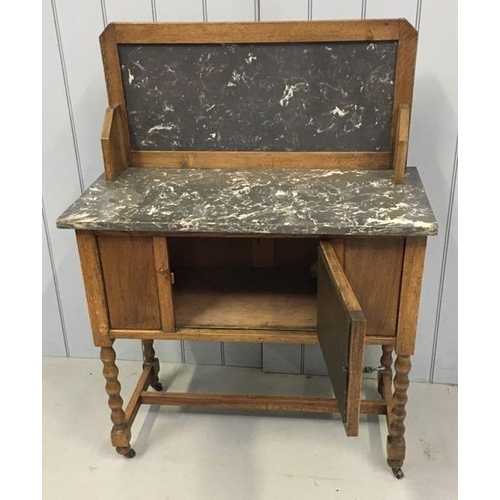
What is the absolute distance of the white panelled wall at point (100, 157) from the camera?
1.83 m

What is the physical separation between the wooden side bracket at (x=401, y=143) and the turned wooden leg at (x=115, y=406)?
101 centimetres

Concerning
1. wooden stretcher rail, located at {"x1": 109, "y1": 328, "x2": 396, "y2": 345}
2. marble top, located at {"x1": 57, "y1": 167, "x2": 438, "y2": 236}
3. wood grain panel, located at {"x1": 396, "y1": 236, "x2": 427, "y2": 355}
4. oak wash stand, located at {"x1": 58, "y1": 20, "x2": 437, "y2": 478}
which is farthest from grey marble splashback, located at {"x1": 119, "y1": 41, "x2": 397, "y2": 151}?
wooden stretcher rail, located at {"x1": 109, "y1": 328, "x2": 396, "y2": 345}

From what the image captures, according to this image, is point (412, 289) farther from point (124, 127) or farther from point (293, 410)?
point (124, 127)

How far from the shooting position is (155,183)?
1740 mm

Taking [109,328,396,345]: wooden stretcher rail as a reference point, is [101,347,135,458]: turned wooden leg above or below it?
below

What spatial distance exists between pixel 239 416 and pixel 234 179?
0.91 meters

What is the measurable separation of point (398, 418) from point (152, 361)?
0.96m

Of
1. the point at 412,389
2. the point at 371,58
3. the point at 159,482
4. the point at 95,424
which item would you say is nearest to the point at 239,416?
the point at 159,482

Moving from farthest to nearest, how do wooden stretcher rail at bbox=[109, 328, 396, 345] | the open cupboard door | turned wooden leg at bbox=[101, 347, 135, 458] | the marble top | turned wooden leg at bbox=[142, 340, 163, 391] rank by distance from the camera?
turned wooden leg at bbox=[142, 340, 163, 391]
turned wooden leg at bbox=[101, 347, 135, 458]
wooden stretcher rail at bbox=[109, 328, 396, 345]
the marble top
the open cupboard door

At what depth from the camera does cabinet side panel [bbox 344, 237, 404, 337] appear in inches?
59.4

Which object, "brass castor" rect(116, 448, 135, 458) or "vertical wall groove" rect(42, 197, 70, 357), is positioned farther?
"vertical wall groove" rect(42, 197, 70, 357)

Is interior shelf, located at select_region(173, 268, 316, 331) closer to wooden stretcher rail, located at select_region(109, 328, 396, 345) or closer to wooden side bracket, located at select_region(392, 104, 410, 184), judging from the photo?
wooden stretcher rail, located at select_region(109, 328, 396, 345)

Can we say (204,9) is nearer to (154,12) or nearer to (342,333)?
(154,12)

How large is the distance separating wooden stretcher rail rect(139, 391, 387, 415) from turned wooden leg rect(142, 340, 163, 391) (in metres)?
0.22
